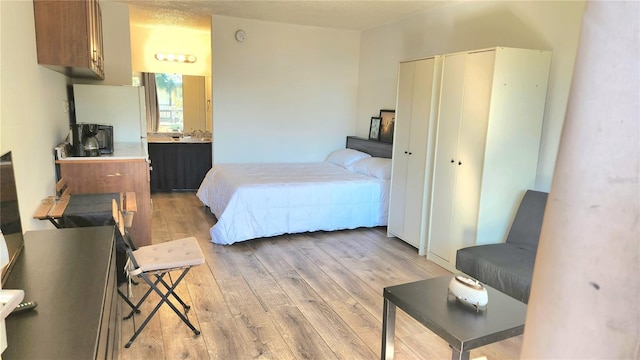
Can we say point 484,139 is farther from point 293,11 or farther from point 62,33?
point 62,33

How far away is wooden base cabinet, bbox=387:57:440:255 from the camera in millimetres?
3738

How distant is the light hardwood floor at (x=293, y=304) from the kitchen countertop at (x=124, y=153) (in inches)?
36.7

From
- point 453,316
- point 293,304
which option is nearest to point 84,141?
point 293,304

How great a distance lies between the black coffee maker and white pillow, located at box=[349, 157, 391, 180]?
282 cm

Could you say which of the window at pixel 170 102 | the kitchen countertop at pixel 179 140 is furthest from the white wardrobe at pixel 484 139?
the window at pixel 170 102

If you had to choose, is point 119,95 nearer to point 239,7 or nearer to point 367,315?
point 239,7

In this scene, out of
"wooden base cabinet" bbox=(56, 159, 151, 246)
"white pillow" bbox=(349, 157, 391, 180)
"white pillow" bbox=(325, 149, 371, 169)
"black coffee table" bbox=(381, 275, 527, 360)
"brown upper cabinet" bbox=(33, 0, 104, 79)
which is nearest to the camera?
"black coffee table" bbox=(381, 275, 527, 360)

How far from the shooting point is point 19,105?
7.11 ft

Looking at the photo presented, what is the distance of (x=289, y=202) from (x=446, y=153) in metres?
1.64

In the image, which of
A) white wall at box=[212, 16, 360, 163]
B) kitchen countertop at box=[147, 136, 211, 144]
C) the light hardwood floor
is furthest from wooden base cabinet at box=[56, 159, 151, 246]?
kitchen countertop at box=[147, 136, 211, 144]

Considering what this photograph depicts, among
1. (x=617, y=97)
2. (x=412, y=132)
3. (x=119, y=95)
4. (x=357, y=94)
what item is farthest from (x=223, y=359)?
(x=357, y=94)

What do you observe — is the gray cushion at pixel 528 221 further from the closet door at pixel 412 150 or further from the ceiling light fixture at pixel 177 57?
the ceiling light fixture at pixel 177 57

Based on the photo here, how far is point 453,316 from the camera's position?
186 centimetres

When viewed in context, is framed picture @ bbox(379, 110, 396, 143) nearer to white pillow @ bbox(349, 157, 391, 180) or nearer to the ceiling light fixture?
white pillow @ bbox(349, 157, 391, 180)
